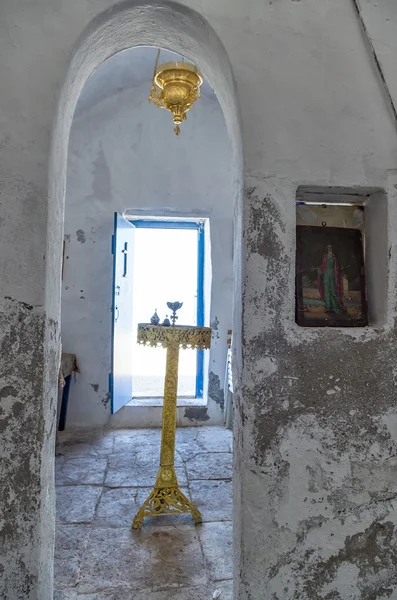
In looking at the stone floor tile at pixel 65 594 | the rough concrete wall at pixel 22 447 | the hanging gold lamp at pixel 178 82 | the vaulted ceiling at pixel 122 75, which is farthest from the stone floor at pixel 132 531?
Result: the vaulted ceiling at pixel 122 75

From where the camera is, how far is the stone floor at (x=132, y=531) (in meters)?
2.11

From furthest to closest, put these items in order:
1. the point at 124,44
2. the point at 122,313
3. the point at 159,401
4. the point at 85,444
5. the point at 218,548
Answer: the point at 159,401, the point at 122,313, the point at 85,444, the point at 218,548, the point at 124,44

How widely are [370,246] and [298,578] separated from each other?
122 cm

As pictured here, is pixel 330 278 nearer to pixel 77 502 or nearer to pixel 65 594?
pixel 65 594

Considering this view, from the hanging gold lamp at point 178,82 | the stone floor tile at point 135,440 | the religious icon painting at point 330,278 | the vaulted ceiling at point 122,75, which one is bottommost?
the stone floor tile at point 135,440

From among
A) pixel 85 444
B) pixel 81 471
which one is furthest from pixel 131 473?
pixel 85 444

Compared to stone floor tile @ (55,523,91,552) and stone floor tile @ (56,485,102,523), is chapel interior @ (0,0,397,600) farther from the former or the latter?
stone floor tile @ (56,485,102,523)

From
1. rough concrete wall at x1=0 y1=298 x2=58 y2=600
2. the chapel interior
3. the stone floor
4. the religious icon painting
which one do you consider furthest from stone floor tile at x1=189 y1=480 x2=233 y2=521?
the religious icon painting

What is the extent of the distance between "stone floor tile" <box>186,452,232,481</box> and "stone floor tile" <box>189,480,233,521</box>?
112 mm

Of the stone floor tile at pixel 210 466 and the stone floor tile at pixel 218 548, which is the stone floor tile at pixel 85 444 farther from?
the stone floor tile at pixel 218 548

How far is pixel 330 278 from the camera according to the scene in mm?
1829

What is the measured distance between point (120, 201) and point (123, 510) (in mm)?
2887

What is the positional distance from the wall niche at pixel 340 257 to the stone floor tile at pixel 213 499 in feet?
5.23

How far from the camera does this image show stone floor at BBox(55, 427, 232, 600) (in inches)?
83.2
